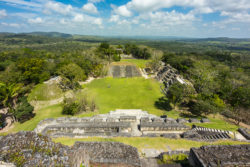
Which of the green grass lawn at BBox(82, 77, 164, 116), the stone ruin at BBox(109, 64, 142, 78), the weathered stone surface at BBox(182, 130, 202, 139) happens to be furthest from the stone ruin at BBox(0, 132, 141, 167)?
the stone ruin at BBox(109, 64, 142, 78)

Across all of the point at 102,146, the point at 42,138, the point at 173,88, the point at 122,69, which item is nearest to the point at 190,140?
the point at 102,146

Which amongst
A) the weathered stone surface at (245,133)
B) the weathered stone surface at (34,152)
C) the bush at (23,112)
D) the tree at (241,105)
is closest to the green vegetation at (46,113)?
the bush at (23,112)

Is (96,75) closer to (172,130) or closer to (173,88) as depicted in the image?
(173,88)

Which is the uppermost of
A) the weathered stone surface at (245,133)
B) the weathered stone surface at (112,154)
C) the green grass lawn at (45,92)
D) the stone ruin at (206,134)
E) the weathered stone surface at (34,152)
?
the weathered stone surface at (34,152)

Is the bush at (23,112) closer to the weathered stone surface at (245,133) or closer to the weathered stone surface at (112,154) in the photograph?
the weathered stone surface at (112,154)

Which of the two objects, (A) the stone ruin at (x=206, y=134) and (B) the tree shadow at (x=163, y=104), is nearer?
(A) the stone ruin at (x=206, y=134)

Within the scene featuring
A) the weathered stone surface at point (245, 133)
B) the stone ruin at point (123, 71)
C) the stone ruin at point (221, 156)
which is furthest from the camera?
the stone ruin at point (123, 71)

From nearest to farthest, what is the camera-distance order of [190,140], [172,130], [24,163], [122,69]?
[24,163], [190,140], [172,130], [122,69]
